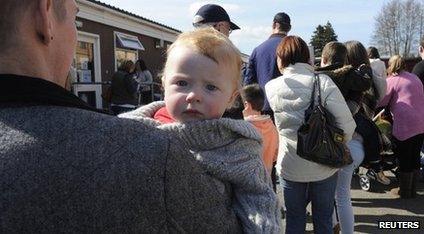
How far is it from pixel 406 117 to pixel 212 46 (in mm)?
5214

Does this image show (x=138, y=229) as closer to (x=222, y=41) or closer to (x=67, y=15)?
(x=67, y=15)

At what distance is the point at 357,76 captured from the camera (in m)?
4.40

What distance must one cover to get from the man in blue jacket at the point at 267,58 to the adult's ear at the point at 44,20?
12.9ft

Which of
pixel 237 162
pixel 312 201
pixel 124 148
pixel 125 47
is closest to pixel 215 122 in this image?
pixel 237 162

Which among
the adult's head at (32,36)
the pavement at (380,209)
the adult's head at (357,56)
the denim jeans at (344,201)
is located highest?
the adult's head at (357,56)

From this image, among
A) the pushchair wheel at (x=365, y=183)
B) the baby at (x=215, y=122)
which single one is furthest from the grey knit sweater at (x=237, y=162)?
the pushchair wheel at (x=365, y=183)

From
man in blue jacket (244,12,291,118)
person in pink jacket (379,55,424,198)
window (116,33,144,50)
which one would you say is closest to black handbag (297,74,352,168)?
man in blue jacket (244,12,291,118)

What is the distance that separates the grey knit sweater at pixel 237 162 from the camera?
1.50 meters

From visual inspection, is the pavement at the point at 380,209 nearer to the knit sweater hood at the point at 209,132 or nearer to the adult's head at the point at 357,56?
the adult's head at the point at 357,56

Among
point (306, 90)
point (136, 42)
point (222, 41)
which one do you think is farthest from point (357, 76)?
point (136, 42)

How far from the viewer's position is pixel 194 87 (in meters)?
1.75

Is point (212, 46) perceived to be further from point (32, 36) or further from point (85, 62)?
point (85, 62)

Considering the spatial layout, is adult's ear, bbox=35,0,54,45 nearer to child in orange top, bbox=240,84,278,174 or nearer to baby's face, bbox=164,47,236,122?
baby's face, bbox=164,47,236,122

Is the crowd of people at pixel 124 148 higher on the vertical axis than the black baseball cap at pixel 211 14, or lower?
lower
